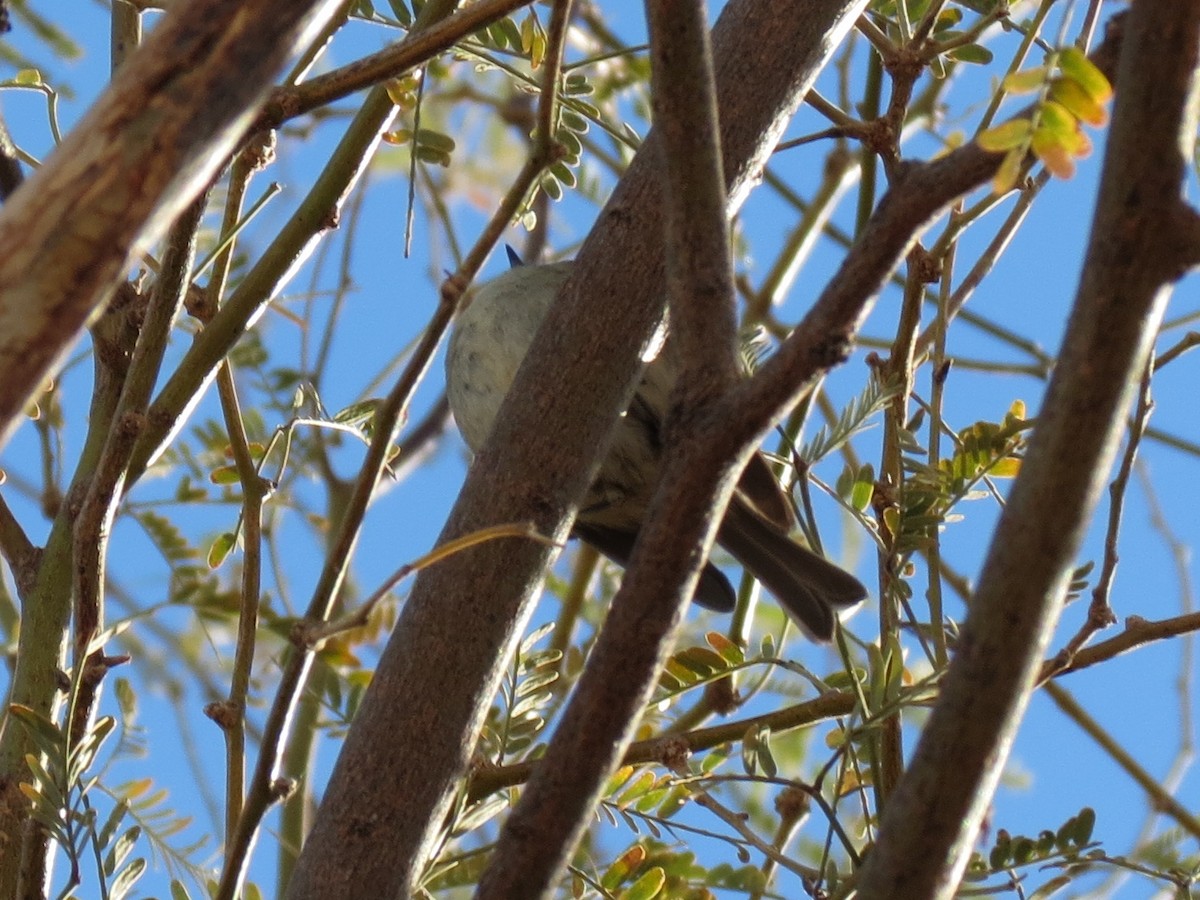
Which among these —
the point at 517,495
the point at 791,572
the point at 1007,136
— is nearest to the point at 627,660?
the point at 1007,136

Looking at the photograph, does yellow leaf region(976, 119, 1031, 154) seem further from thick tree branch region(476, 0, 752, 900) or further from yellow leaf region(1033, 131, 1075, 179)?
thick tree branch region(476, 0, 752, 900)

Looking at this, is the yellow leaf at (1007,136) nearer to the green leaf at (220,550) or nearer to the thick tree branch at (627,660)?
the thick tree branch at (627,660)

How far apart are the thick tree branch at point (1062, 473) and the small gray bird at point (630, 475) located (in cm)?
188

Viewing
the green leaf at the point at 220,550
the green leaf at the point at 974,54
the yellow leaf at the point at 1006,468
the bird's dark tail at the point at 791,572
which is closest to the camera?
the yellow leaf at the point at 1006,468

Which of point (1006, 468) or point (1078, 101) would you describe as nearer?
point (1078, 101)

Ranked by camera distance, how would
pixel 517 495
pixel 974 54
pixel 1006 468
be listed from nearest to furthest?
1. pixel 517 495
2. pixel 1006 468
3. pixel 974 54

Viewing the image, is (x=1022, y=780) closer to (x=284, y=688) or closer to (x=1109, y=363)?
(x=284, y=688)

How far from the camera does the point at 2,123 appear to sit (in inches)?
83.5

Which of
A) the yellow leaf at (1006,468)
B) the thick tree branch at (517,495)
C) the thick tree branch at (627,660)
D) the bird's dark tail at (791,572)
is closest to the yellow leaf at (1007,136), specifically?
the thick tree branch at (627,660)

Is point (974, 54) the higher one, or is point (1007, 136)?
point (974, 54)

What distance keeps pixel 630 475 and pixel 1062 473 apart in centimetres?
235

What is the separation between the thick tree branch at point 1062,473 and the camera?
96 centimetres

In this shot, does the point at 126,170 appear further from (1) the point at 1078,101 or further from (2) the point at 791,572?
(2) the point at 791,572

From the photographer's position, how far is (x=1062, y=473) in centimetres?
98
